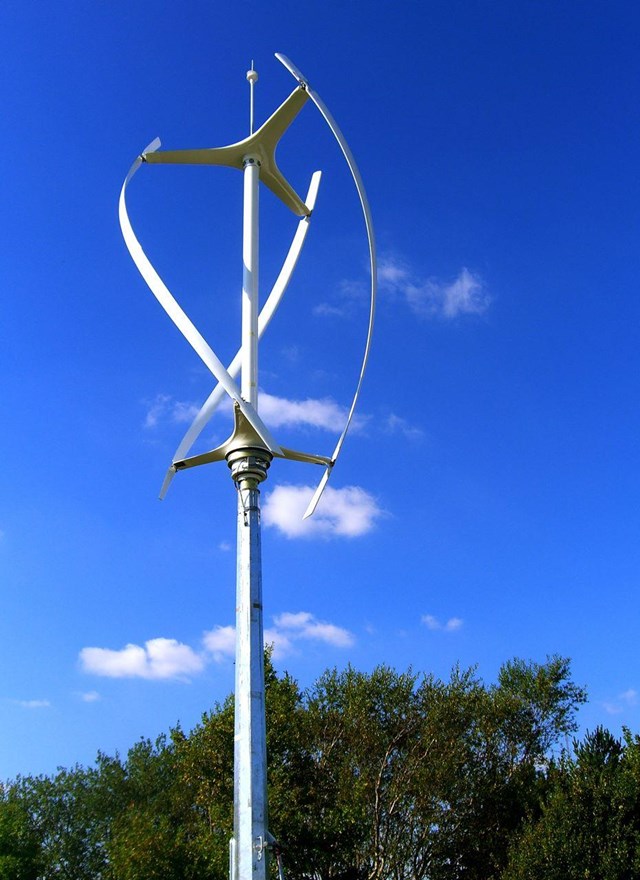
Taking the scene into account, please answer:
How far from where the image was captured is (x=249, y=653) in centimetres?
1870

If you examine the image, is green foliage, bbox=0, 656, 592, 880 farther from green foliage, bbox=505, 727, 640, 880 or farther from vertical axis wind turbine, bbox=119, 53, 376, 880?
vertical axis wind turbine, bbox=119, 53, 376, 880

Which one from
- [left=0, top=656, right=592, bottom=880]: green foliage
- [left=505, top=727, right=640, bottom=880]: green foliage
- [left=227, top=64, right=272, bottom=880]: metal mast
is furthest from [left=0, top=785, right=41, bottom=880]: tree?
[left=227, top=64, right=272, bottom=880]: metal mast

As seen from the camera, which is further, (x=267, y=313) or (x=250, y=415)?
(x=267, y=313)

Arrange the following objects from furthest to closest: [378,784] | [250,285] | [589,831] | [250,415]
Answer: [378,784] < [589,831] < [250,285] < [250,415]

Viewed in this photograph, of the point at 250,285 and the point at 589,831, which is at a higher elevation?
the point at 250,285

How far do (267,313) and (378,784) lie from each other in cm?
2936

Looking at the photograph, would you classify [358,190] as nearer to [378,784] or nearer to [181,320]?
[181,320]

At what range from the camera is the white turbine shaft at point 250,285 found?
22.8m

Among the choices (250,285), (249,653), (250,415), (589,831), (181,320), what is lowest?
(589,831)

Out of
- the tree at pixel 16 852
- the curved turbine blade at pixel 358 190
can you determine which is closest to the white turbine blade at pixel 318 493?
the curved turbine blade at pixel 358 190

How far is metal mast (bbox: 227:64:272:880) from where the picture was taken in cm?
1689

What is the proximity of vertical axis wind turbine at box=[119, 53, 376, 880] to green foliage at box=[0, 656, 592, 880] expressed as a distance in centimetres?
2491

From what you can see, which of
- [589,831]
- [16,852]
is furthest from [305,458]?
[16,852]

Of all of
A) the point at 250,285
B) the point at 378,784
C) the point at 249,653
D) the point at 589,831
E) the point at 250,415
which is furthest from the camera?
the point at 378,784
